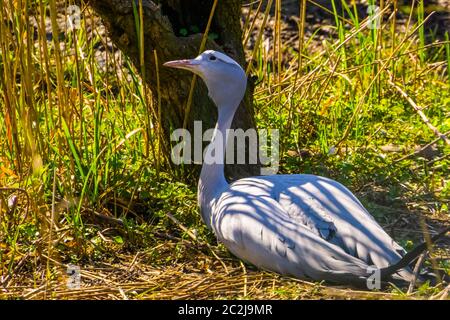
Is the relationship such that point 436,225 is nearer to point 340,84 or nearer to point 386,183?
point 386,183

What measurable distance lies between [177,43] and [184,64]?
0.23 meters

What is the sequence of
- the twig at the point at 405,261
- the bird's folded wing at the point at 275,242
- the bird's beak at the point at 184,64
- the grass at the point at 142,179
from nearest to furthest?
the twig at the point at 405,261 → the bird's folded wing at the point at 275,242 → the grass at the point at 142,179 → the bird's beak at the point at 184,64

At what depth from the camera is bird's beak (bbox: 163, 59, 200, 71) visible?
13.2 ft

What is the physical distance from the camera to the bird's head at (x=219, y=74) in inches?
160

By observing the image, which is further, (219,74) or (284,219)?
(219,74)

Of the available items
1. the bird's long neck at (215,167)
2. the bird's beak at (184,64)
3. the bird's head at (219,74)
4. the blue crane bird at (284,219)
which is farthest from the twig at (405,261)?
the bird's beak at (184,64)

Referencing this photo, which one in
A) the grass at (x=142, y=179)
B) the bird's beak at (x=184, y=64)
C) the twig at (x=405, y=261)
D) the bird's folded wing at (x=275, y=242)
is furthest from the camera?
the bird's beak at (x=184, y=64)

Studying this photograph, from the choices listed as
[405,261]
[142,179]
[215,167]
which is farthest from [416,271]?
[142,179]

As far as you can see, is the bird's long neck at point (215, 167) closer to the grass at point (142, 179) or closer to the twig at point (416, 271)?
the grass at point (142, 179)

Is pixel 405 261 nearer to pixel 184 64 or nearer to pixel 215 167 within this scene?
pixel 215 167

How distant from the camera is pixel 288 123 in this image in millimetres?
4797

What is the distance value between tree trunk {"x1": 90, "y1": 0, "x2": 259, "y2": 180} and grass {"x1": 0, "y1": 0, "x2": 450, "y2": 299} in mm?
67

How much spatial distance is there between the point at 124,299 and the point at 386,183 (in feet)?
5.06

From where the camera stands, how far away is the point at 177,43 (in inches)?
167
